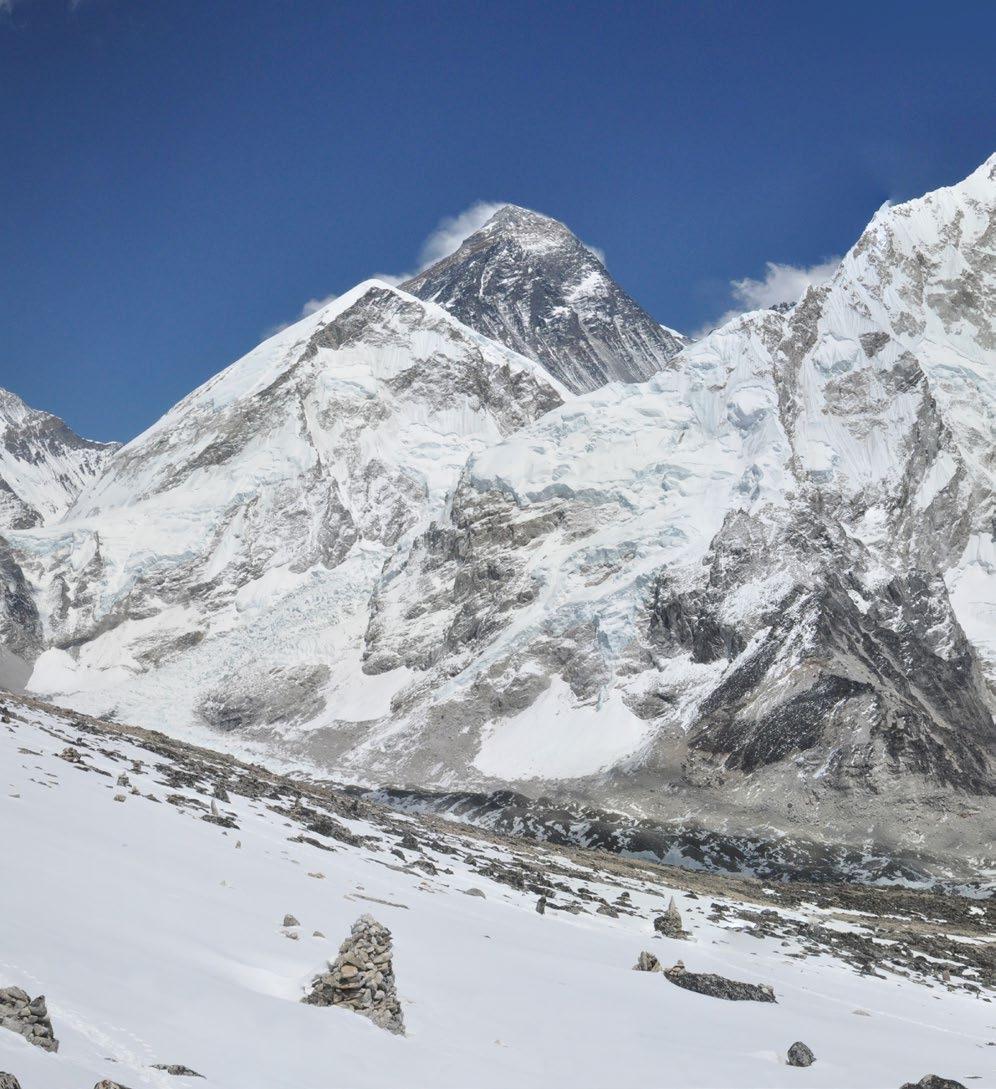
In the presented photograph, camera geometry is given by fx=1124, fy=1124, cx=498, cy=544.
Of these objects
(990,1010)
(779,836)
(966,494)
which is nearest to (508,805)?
(779,836)

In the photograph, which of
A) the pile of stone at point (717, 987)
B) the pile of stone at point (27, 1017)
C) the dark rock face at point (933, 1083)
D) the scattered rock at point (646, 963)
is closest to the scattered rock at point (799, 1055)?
the dark rock face at point (933, 1083)

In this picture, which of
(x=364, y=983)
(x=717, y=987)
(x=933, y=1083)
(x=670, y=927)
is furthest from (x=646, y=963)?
(x=364, y=983)

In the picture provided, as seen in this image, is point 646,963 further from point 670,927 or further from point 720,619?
point 720,619

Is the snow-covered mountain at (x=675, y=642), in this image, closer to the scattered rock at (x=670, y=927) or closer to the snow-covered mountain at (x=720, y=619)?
the snow-covered mountain at (x=720, y=619)

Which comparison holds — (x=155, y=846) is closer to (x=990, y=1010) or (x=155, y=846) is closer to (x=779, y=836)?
(x=990, y=1010)

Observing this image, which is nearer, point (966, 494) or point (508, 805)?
point (508, 805)

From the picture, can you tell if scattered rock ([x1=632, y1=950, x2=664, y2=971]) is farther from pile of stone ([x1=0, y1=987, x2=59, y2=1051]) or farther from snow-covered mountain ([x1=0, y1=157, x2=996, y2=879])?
snow-covered mountain ([x1=0, y1=157, x2=996, y2=879])
